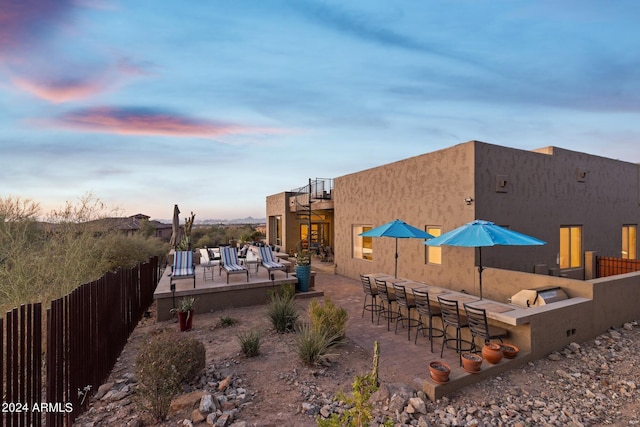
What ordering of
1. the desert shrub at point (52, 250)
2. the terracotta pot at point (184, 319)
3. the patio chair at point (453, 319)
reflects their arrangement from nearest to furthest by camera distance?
the patio chair at point (453, 319) < the desert shrub at point (52, 250) < the terracotta pot at point (184, 319)

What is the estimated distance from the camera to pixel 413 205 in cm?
974

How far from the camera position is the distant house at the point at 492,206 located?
8180mm

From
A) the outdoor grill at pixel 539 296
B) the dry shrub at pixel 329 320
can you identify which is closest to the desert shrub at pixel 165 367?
the dry shrub at pixel 329 320

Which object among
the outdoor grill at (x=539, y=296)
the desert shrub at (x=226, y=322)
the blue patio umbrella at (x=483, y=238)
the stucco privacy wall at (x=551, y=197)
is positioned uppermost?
the stucco privacy wall at (x=551, y=197)

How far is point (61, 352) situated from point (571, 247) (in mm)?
13722

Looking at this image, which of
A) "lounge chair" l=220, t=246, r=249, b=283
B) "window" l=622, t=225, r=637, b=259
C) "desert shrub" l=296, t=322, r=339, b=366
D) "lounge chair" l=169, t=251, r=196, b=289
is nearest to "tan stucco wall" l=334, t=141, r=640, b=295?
"window" l=622, t=225, r=637, b=259

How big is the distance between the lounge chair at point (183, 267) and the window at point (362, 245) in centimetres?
640

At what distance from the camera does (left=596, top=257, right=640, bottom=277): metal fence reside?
8.70 m

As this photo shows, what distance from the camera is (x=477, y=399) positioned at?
388 centimetres

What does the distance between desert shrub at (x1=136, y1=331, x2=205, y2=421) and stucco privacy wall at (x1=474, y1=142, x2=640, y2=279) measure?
7420 mm

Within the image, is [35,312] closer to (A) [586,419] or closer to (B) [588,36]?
(A) [586,419]

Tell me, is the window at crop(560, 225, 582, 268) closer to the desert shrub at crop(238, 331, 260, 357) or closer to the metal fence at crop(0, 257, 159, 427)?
the desert shrub at crop(238, 331, 260, 357)

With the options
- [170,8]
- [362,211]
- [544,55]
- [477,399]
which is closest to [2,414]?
[477,399]

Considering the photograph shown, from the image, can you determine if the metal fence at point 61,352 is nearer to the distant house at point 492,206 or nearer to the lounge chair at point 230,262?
the lounge chair at point 230,262
